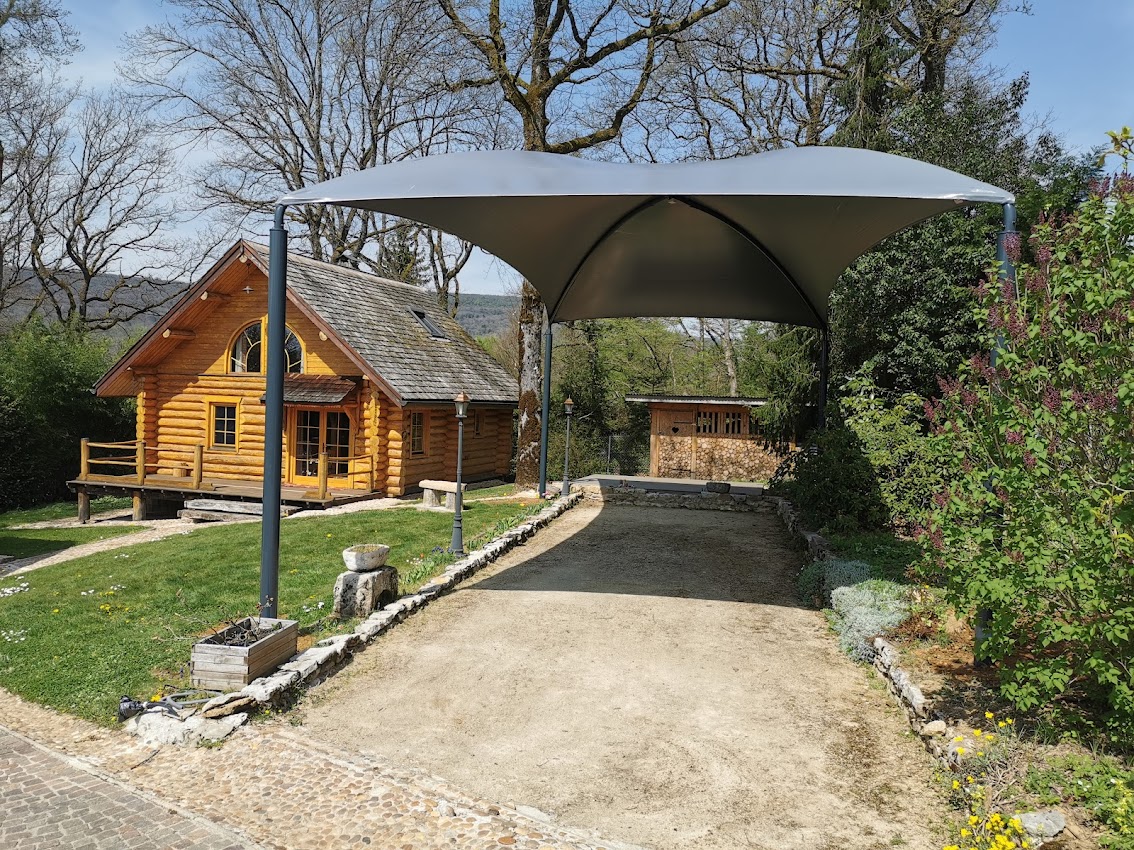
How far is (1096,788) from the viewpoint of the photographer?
368 centimetres

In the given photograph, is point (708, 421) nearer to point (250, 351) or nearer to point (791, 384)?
point (791, 384)

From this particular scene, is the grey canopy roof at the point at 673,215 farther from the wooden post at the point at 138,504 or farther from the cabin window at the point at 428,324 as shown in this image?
the wooden post at the point at 138,504

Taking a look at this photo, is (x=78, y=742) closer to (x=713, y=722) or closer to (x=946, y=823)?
(x=713, y=722)

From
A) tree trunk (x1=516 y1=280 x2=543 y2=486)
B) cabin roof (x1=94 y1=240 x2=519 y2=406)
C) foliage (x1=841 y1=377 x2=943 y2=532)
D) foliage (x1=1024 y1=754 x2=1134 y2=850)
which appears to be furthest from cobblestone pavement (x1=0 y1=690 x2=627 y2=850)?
tree trunk (x1=516 y1=280 x2=543 y2=486)

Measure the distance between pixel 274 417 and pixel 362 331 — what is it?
37.8ft

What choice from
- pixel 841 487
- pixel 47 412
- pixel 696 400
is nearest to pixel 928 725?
pixel 841 487

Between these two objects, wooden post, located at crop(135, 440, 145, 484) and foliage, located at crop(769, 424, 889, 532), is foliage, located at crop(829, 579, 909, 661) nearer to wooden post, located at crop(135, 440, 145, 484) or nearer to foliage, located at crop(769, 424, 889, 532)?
foliage, located at crop(769, 424, 889, 532)

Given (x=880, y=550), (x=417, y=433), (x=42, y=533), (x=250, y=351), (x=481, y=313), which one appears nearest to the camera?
(x=880, y=550)

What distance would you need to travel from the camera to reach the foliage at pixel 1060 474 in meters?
3.89

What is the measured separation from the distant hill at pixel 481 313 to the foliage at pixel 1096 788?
42476 mm

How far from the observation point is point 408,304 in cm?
2145

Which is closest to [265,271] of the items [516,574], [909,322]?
[516,574]

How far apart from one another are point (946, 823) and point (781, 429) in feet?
52.2

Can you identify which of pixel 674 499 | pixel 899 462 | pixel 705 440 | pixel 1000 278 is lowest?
pixel 674 499
